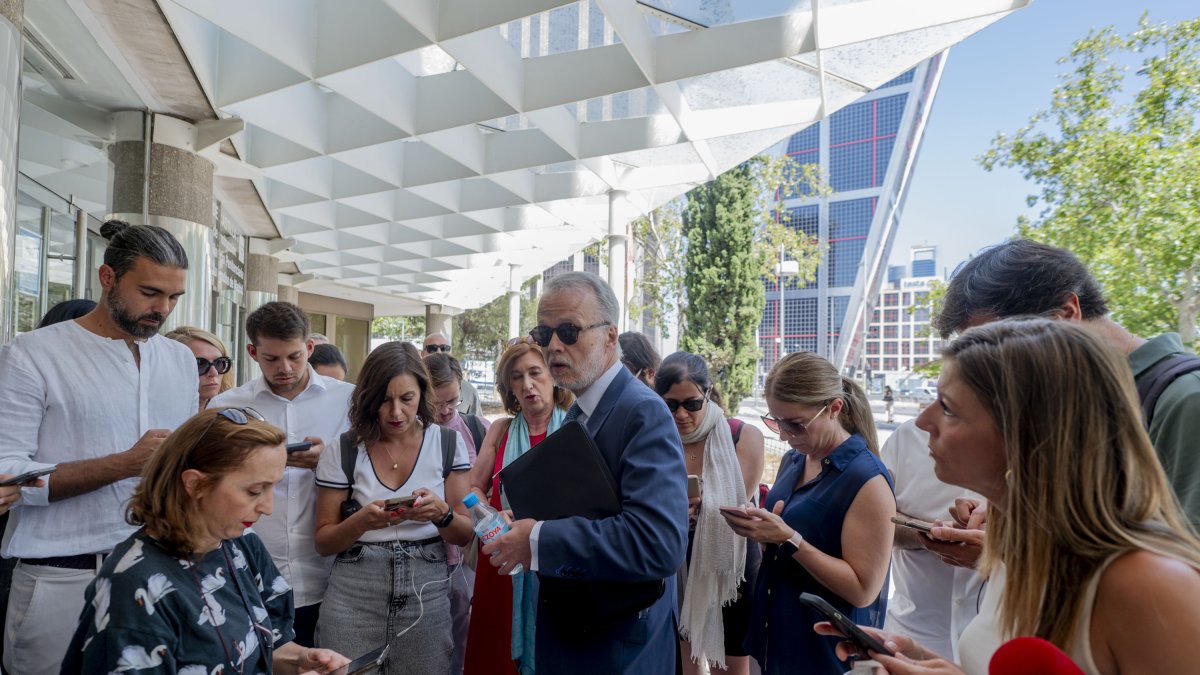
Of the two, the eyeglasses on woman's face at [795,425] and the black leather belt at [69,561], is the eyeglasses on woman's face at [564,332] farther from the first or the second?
the black leather belt at [69,561]

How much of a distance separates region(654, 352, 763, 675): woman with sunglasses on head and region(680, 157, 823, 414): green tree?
52.6 ft

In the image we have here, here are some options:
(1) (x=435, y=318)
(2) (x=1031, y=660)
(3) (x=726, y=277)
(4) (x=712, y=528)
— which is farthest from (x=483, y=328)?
(2) (x=1031, y=660)

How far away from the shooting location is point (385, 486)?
9.46 ft

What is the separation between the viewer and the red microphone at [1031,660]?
0.91 meters

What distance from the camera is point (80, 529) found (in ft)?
7.59

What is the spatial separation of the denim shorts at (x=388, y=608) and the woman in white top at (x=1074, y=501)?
6.67 feet

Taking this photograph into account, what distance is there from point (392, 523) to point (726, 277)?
17.8 meters

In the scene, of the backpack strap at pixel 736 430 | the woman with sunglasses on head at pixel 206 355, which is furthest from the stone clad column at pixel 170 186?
the backpack strap at pixel 736 430

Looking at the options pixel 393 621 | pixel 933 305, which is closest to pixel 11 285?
pixel 393 621

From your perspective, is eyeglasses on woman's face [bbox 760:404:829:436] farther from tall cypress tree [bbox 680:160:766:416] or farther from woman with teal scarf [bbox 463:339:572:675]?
tall cypress tree [bbox 680:160:766:416]

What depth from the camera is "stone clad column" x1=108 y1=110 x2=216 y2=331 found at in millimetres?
6156

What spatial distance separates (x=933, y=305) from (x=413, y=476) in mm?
17120

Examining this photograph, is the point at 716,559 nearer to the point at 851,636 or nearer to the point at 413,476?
the point at 413,476

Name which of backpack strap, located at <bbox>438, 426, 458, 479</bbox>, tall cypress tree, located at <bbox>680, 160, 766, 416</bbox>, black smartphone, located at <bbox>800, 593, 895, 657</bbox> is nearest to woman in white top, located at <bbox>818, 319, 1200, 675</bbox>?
black smartphone, located at <bbox>800, 593, 895, 657</bbox>
